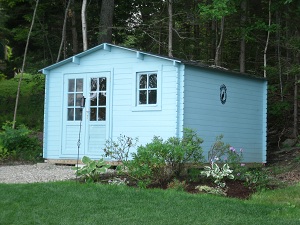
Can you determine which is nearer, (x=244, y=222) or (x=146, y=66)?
(x=244, y=222)

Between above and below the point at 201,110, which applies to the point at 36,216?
below

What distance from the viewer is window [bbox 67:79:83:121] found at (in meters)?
12.4

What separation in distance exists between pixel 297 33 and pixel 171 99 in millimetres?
7301

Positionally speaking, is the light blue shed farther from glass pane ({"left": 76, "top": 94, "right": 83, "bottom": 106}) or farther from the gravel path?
the gravel path

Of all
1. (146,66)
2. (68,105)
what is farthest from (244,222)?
(68,105)

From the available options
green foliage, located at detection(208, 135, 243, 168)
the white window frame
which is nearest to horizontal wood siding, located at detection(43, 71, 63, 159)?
the white window frame

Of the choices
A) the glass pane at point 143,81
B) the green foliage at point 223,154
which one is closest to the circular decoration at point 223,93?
the green foliage at point 223,154

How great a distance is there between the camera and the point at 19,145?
1457 cm

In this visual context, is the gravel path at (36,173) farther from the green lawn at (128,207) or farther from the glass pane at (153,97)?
the glass pane at (153,97)

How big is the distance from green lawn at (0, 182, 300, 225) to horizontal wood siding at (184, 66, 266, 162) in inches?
141

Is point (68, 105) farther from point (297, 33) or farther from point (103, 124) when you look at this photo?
point (297, 33)

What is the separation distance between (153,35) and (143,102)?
938 cm

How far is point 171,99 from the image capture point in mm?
10984

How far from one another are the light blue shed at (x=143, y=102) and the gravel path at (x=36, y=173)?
80 centimetres
